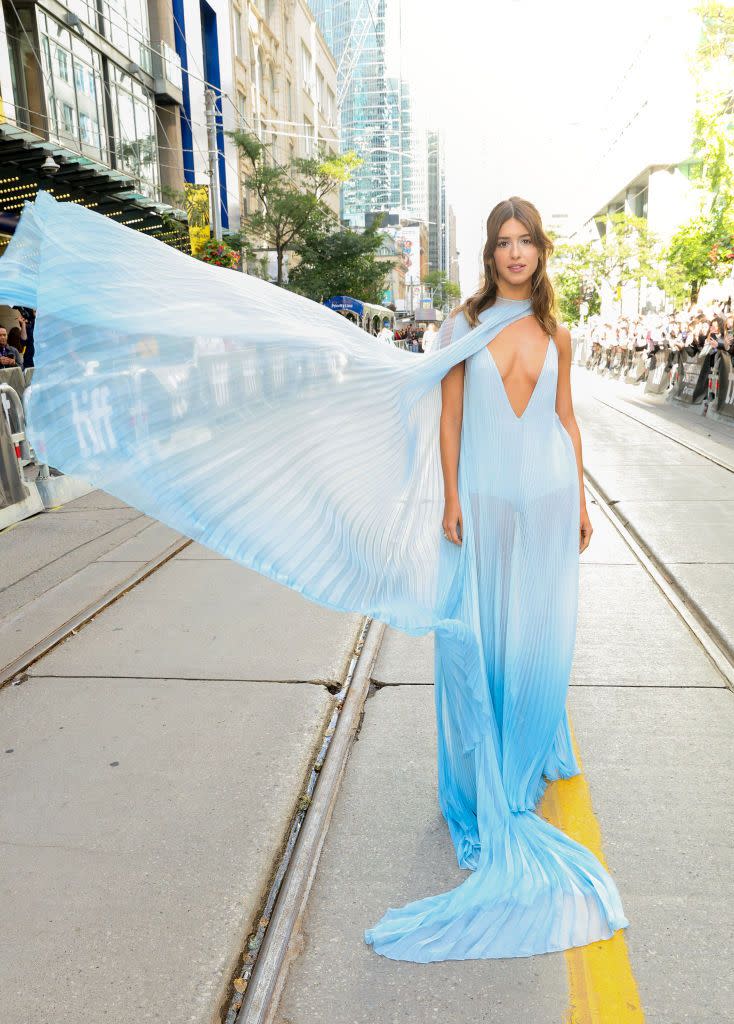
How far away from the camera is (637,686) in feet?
13.6

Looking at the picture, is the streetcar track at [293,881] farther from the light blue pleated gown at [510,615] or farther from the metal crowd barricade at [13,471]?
the metal crowd barricade at [13,471]

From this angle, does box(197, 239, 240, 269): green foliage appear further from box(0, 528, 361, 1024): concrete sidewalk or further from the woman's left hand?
the woman's left hand

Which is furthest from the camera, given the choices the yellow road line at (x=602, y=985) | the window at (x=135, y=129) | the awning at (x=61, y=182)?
the window at (x=135, y=129)

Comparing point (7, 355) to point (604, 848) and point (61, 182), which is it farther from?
point (604, 848)

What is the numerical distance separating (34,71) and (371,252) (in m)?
17.5

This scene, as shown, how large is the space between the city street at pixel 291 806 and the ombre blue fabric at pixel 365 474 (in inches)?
6.8

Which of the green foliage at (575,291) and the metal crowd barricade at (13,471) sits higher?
the green foliage at (575,291)

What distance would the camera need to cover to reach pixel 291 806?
3.11 metres

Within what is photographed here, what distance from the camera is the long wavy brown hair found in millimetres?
2678

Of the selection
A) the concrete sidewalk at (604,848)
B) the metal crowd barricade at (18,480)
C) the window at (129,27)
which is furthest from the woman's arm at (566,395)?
the window at (129,27)

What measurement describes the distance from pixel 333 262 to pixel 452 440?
31.6 metres

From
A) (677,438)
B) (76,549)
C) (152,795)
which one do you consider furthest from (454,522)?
(677,438)

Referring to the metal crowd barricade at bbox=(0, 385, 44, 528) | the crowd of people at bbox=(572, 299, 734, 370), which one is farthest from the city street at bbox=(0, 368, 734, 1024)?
the crowd of people at bbox=(572, 299, 734, 370)

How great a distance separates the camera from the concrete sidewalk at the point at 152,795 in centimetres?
229
